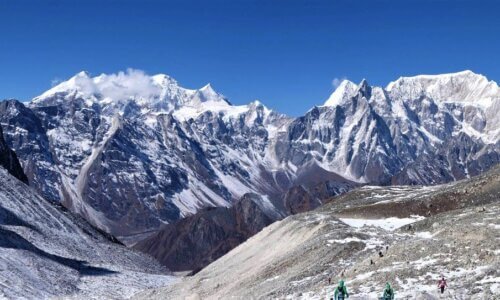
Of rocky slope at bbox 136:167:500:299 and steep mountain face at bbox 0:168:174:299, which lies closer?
rocky slope at bbox 136:167:500:299

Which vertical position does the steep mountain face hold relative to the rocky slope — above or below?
above

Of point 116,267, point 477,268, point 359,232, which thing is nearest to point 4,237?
point 116,267

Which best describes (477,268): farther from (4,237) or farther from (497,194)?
(4,237)

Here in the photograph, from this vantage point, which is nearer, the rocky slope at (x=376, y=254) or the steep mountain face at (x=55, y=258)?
the rocky slope at (x=376, y=254)

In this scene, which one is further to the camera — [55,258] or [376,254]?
[55,258]

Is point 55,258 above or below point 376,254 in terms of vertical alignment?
above
